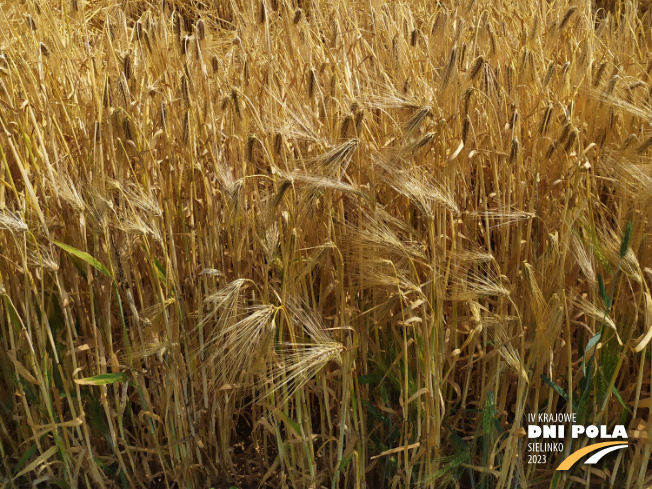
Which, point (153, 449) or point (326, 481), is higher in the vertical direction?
point (153, 449)

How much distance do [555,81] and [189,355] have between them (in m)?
1.06

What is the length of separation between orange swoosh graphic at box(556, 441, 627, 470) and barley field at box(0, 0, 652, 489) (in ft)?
0.05

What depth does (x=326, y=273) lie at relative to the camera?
1247 mm

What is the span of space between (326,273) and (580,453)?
0.59 m

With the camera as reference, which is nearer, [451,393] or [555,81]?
[451,393]

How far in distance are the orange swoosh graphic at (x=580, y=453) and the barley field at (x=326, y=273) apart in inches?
0.6

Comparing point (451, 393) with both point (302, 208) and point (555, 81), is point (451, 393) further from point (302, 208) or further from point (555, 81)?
point (555, 81)

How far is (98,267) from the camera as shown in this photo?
1.12 metres

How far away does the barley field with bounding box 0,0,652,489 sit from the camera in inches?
43.3

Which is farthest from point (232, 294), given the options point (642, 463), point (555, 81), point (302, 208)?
point (555, 81)

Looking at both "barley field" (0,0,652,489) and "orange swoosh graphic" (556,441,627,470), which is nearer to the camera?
"barley field" (0,0,652,489)

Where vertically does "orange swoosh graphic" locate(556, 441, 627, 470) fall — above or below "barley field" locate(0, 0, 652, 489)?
below

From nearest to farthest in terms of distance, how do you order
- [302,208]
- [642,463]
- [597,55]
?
[302,208], [642,463], [597,55]

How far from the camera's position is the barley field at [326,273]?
110 cm
